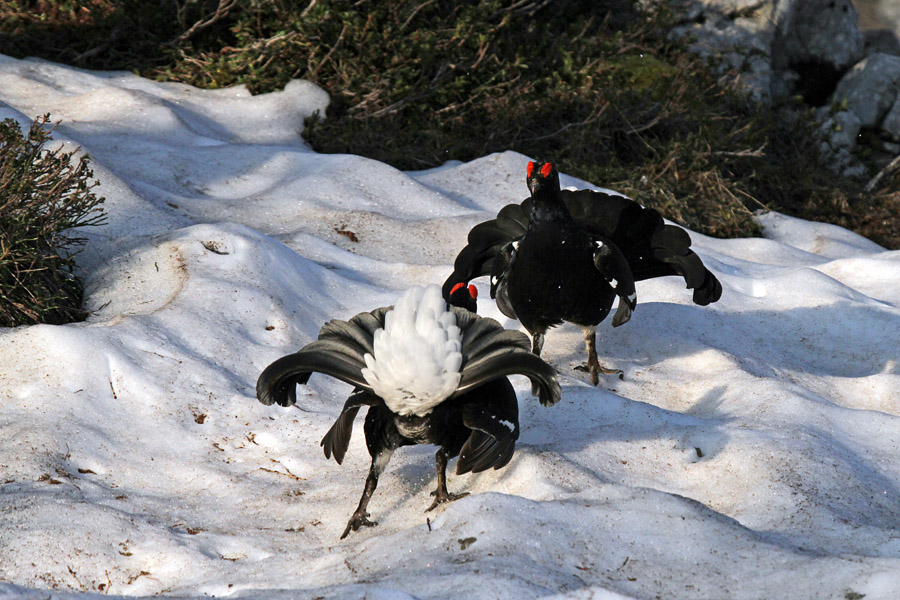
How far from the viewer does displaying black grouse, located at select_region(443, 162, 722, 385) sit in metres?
4.97

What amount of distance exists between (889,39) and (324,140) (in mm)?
11175

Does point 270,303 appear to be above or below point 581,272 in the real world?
below

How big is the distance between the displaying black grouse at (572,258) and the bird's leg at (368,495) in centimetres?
109

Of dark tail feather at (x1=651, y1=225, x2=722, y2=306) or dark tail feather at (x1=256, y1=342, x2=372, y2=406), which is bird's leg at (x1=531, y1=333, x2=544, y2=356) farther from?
dark tail feather at (x1=256, y1=342, x2=372, y2=406)

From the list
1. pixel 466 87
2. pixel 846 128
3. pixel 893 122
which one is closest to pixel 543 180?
pixel 466 87

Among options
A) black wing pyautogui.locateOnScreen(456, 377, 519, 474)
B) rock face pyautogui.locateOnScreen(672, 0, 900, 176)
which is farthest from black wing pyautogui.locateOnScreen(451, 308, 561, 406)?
rock face pyautogui.locateOnScreen(672, 0, 900, 176)

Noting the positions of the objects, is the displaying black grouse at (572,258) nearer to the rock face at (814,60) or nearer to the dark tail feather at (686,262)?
the dark tail feather at (686,262)

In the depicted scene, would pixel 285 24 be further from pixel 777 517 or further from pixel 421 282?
pixel 777 517

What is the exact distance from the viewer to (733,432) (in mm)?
4418

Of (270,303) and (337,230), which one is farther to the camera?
(337,230)

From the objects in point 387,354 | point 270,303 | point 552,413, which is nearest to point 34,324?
point 270,303

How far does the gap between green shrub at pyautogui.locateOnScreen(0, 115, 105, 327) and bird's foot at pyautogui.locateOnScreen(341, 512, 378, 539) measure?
88.9 inches

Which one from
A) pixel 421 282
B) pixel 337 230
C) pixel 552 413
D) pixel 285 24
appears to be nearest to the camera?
pixel 552 413

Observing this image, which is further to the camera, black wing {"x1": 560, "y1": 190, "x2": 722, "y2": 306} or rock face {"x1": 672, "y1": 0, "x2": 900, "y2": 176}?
rock face {"x1": 672, "y1": 0, "x2": 900, "y2": 176}
